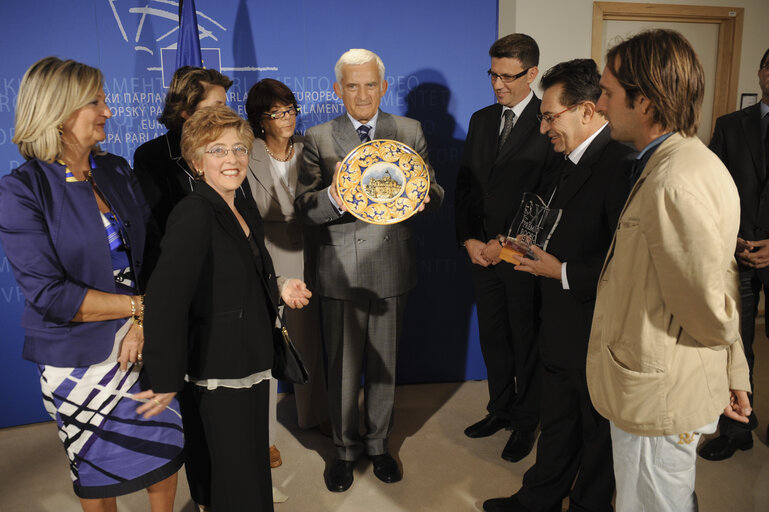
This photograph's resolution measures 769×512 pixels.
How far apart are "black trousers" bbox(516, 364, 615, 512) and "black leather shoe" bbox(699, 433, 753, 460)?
1.09m

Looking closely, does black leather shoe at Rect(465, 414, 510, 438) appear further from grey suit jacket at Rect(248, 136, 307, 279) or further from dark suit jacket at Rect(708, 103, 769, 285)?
dark suit jacket at Rect(708, 103, 769, 285)

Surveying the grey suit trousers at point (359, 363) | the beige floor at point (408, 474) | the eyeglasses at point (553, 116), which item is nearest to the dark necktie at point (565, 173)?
the eyeglasses at point (553, 116)

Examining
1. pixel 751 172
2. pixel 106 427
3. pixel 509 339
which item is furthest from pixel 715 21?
pixel 106 427

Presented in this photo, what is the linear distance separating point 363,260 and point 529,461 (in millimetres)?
1414

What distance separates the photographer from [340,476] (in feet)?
8.98

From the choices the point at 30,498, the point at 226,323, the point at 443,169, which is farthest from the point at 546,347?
the point at 30,498

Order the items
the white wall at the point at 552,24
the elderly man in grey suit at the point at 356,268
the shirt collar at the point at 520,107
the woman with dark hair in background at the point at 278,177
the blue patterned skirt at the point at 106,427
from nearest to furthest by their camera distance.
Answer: the blue patterned skirt at the point at 106,427
the elderly man in grey suit at the point at 356,268
the woman with dark hair in background at the point at 278,177
the shirt collar at the point at 520,107
the white wall at the point at 552,24

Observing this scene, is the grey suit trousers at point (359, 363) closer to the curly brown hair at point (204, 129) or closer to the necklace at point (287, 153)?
the necklace at point (287, 153)

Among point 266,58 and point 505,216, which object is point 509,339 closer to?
point 505,216

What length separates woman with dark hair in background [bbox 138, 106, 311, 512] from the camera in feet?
5.47

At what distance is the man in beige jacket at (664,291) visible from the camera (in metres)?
1.31

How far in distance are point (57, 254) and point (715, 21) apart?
4758 mm

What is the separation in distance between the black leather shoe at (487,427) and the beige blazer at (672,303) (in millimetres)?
1715

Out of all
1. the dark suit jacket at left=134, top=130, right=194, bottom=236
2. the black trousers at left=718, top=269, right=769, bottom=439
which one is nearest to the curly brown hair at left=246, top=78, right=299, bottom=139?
the dark suit jacket at left=134, top=130, right=194, bottom=236
